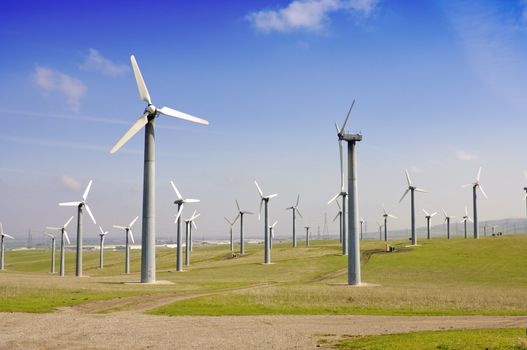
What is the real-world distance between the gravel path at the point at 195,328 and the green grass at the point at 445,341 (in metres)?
2.35

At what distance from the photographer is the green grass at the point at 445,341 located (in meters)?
25.9

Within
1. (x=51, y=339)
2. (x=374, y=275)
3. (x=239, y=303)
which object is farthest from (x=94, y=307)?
(x=374, y=275)

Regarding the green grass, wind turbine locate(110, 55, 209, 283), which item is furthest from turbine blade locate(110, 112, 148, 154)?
the green grass

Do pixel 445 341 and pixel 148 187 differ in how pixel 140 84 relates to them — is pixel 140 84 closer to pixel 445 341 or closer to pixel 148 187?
pixel 148 187

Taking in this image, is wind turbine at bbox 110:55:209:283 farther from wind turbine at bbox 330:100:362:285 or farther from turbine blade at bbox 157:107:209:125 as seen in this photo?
wind turbine at bbox 330:100:362:285

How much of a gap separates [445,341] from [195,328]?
1515 cm

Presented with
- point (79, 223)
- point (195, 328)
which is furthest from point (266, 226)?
point (195, 328)

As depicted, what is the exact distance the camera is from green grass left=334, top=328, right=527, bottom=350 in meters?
25.9

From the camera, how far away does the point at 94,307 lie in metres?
45.1

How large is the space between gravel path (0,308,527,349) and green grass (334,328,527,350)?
235 cm

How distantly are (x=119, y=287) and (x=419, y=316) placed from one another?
34268 mm

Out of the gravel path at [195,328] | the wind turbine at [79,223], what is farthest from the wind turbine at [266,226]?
the gravel path at [195,328]

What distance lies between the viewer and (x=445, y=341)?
27766 mm

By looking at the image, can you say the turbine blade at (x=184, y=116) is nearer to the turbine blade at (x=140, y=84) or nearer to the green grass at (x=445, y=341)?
the turbine blade at (x=140, y=84)
